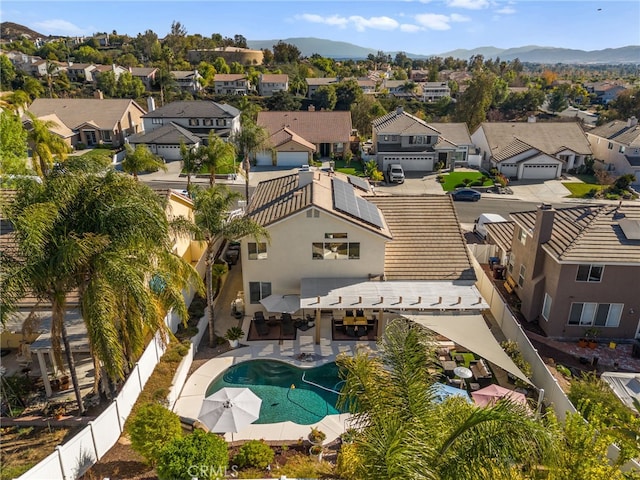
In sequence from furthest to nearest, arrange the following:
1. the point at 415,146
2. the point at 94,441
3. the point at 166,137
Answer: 1. the point at 166,137
2. the point at 415,146
3. the point at 94,441

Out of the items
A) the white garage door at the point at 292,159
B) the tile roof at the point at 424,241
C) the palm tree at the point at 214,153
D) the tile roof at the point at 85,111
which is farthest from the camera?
the tile roof at the point at 85,111

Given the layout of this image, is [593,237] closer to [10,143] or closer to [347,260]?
[347,260]

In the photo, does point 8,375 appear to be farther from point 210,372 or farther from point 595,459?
point 595,459

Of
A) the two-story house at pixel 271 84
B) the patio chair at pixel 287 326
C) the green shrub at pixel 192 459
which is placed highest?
the two-story house at pixel 271 84

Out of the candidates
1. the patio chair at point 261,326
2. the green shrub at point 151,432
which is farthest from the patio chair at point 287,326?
the green shrub at point 151,432

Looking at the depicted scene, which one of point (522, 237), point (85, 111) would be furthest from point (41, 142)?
point (85, 111)

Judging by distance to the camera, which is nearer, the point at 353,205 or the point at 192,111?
the point at 353,205

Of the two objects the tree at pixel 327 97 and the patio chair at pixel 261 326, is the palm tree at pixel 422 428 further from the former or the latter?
the tree at pixel 327 97
